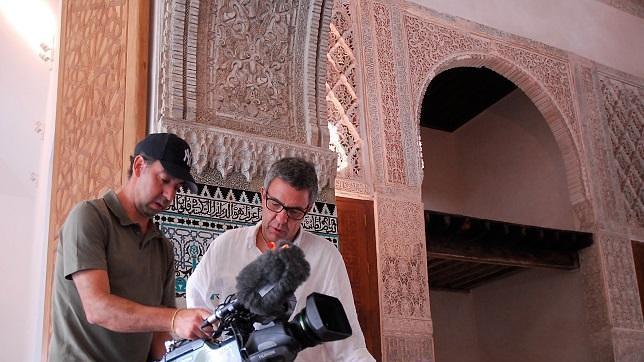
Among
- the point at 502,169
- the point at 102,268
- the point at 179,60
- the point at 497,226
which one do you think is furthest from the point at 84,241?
the point at 502,169

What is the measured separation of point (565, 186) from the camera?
24.3 ft

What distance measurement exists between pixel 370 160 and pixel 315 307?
4636mm

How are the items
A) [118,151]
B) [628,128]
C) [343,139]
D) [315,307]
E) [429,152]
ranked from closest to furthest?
[315,307], [118,151], [343,139], [628,128], [429,152]

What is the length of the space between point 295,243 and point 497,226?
16.7 feet

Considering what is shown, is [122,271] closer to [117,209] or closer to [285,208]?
[117,209]

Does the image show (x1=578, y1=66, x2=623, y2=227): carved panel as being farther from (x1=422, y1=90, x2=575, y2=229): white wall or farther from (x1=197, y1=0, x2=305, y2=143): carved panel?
(x1=197, y1=0, x2=305, y2=143): carved panel

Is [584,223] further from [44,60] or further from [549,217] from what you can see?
[44,60]

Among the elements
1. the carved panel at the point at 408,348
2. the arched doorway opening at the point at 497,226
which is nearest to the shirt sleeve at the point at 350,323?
the carved panel at the point at 408,348

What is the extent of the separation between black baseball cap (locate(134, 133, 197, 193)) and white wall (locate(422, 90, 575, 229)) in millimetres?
6065

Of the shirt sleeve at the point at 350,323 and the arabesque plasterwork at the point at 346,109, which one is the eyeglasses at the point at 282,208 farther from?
the arabesque plasterwork at the point at 346,109

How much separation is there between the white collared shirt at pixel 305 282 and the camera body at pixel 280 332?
0.53 meters

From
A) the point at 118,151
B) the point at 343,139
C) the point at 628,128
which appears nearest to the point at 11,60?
the point at 343,139

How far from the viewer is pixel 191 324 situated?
1424mm

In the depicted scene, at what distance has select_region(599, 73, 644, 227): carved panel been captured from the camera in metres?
7.29
